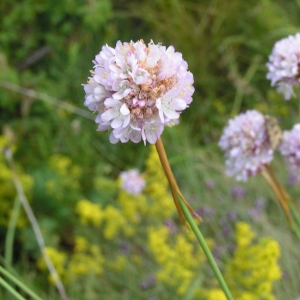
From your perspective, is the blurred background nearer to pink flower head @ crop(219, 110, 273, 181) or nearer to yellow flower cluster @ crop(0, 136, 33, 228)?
yellow flower cluster @ crop(0, 136, 33, 228)

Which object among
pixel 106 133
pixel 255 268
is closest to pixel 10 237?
pixel 255 268

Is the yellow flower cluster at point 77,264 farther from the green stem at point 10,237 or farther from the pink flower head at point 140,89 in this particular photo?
the pink flower head at point 140,89

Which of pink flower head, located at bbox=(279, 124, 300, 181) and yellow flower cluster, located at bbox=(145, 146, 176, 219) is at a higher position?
yellow flower cluster, located at bbox=(145, 146, 176, 219)

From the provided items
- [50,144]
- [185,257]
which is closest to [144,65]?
[185,257]

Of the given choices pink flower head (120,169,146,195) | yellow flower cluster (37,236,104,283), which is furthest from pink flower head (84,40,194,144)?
yellow flower cluster (37,236,104,283)

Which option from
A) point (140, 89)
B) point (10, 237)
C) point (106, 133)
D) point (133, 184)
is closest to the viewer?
point (140, 89)

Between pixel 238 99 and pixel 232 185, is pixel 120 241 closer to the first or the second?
pixel 232 185

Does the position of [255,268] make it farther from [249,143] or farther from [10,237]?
[10,237]
